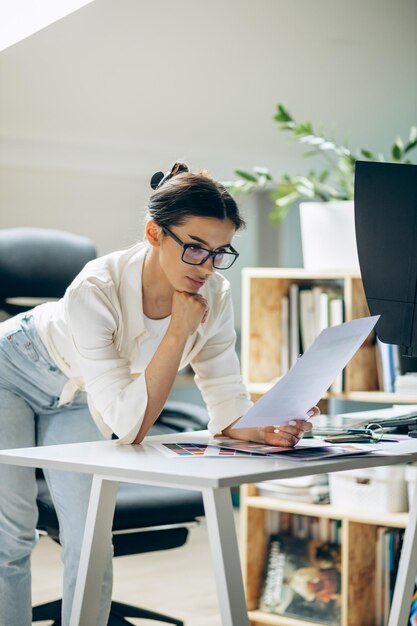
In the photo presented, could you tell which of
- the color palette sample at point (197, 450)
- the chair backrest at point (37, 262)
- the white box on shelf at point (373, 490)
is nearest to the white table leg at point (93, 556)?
the color palette sample at point (197, 450)

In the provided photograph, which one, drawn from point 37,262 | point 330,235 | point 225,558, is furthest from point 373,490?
point 225,558

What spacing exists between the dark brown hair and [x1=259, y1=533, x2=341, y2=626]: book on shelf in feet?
4.85

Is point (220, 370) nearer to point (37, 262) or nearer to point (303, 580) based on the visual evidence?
point (37, 262)

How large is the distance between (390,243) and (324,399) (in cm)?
120

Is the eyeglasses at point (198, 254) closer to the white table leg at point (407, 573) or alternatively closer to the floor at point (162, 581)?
the white table leg at point (407, 573)

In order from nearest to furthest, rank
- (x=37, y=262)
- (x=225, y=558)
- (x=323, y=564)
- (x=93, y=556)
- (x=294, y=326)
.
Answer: (x=225, y=558) < (x=93, y=556) < (x=37, y=262) < (x=323, y=564) < (x=294, y=326)

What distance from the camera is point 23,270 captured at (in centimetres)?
251

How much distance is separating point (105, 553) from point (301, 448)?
0.37 m

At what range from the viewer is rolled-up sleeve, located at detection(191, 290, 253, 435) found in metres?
1.74

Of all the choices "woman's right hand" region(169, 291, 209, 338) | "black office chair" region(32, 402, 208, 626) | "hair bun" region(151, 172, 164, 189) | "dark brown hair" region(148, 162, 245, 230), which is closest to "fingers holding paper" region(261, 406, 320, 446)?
"woman's right hand" region(169, 291, 209, 338)

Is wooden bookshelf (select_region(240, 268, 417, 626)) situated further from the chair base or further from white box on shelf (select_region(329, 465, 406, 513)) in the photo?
the chair base

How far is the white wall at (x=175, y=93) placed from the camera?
3902mm

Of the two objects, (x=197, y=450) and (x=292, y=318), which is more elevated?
(x=292, y=318)

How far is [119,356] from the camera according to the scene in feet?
5.18
